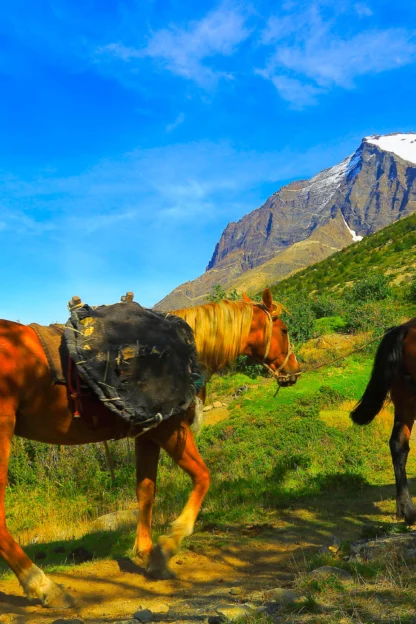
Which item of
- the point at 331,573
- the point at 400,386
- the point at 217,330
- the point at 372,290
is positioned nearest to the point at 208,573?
the point at 331,573

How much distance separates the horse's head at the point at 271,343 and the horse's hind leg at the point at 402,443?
168 centimetres

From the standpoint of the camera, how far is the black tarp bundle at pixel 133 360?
4.17m

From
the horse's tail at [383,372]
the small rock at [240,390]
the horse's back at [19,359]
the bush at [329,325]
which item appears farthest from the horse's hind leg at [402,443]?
the bush at [329,325]

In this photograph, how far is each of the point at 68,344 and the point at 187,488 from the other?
4.54 m

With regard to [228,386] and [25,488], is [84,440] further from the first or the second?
[228,386]

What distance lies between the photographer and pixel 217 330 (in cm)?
517

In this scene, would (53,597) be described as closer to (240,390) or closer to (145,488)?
(145,488)

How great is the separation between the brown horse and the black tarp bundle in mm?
270

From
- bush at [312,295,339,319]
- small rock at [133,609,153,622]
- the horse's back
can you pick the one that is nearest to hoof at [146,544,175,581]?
small rock at [133,609,153,622]

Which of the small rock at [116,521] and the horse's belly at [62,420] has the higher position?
the horse's belly at [62,420]

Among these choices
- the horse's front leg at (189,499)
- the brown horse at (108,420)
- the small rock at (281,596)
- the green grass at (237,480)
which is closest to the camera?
the small rock at (281,596)

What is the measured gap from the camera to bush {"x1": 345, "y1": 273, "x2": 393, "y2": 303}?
72.7 feet

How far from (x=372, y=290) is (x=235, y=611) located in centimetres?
2095

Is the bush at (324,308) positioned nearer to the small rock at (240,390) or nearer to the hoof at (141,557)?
the small rock at (240,390)
